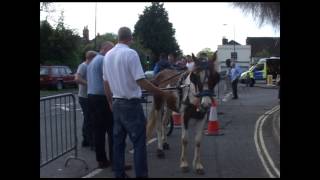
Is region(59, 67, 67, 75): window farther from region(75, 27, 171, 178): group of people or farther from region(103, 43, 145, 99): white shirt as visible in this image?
region(103, 43, 145, 99): white shirt

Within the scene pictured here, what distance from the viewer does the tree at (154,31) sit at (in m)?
93.4

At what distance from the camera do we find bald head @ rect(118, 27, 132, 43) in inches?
316

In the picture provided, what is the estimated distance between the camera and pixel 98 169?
9.77m

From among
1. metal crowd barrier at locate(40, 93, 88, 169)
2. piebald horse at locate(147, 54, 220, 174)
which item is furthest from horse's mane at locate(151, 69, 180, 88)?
metal crowd barrier at locate(40, 93, 88, 169)

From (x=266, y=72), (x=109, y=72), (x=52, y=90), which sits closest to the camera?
(x=109, y=72)

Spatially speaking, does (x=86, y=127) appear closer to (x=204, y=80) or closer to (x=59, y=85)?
→ (x=204, y=80)

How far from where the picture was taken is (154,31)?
3703 inches

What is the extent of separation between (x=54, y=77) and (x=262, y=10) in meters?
28.3

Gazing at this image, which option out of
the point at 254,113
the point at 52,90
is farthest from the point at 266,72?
the point at 254,113

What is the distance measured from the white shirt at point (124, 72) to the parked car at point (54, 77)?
34973mm

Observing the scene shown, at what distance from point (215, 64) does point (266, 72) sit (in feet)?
140

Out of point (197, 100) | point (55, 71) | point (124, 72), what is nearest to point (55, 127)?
point (197, 100)

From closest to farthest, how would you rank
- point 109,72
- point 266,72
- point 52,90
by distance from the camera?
1. point 109,72
2. point 52,90
3. point 266,72
